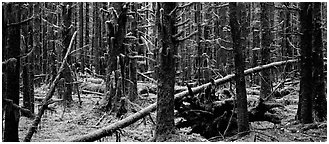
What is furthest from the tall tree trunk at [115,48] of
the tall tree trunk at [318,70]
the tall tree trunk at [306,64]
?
the tall tree trunk at [318,70]

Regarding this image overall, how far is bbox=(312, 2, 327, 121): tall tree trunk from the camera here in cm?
891

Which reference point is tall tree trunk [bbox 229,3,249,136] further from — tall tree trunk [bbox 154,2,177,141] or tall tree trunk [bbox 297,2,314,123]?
tall tree trunk [bbox 297,2,314,123]

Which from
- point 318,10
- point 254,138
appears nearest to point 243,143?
point 254,138

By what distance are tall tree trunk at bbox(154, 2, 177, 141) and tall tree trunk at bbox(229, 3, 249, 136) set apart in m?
1.25

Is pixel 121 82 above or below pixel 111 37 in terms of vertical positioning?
below

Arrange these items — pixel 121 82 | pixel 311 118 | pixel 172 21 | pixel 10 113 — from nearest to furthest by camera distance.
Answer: pixel 10 113
pixel 172 21
pixel 311 118
pixel 121 82

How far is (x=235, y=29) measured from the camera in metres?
7.50

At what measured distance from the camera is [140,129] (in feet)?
33.9

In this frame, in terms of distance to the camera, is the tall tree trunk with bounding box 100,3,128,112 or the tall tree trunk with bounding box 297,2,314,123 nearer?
the tall tree trunk with bounding box 297,2,314,123

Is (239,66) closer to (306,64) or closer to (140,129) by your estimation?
(306,64)

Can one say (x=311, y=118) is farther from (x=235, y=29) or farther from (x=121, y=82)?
(x=121, y=82)

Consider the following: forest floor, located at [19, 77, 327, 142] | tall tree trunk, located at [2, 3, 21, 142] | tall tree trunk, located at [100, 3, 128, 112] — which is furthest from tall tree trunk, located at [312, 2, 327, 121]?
tall tree trunk, located at [2, 3, 21, 142]

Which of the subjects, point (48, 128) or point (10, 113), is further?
point (48, 128)

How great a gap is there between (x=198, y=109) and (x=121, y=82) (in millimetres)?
4595
